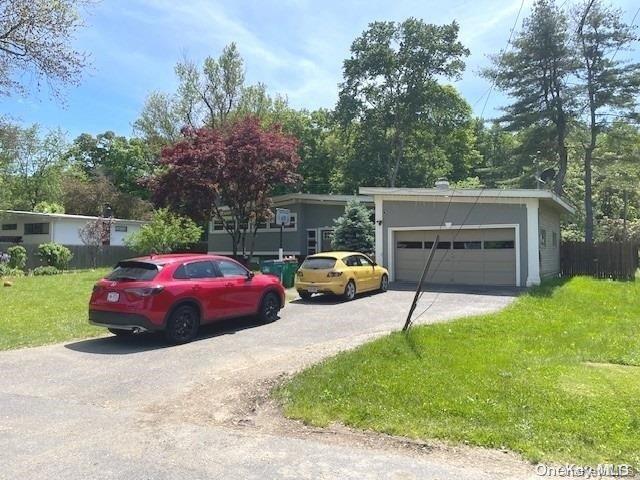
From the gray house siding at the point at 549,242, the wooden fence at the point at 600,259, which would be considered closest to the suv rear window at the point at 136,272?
the gray house siding at the point at 549,242

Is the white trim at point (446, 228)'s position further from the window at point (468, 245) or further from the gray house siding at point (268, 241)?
the gray house siding at point (268, 241)

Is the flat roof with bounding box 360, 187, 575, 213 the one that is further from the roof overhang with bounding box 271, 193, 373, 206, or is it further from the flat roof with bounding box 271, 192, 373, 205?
the roof overhang with bounding box 271, 193, 373, 206

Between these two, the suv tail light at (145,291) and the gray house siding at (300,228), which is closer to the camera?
the suv tail light at (145,291)

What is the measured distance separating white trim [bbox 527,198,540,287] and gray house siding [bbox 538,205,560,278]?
2.97ft

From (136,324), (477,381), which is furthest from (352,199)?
(477,381)

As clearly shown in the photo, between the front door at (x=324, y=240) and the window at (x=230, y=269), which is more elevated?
the front door at (x=324, y=240)

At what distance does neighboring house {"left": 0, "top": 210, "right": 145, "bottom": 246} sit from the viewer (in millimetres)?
30125

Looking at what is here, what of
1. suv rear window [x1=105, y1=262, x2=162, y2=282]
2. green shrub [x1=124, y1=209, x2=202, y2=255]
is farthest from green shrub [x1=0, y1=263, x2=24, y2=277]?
suv rear window [x1=105, y1=262, x2=162, y2=282]

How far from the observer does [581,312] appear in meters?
12.8

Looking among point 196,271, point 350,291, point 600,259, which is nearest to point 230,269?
point 196,271

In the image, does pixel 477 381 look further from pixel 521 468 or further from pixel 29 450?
pixel 29 450

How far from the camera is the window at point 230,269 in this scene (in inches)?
432

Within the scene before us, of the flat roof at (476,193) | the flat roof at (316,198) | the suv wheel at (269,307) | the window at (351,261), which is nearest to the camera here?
the suv wheel at (269,307)

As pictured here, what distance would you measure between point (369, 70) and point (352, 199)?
2065cm
